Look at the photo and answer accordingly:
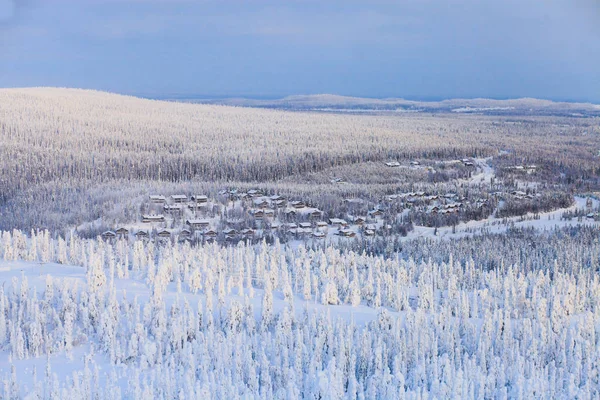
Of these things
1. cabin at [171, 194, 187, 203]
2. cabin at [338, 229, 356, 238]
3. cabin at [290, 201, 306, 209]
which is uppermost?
cabin at [171, 194, 187, 203]

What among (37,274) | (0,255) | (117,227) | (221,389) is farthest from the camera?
(117,227)

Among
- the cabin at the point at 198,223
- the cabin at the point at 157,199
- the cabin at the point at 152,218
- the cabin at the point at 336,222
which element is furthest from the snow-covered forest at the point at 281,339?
the cabin at the point at 157,199

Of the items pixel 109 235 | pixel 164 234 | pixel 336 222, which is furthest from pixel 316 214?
pixel 109 235

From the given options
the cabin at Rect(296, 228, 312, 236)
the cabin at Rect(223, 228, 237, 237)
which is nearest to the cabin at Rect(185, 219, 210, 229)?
the cabin at Rect(223, 228, 237, 237)

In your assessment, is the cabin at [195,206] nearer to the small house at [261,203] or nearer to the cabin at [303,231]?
the small house at [261,203]

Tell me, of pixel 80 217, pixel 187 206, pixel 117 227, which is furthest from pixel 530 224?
pixel 80 217

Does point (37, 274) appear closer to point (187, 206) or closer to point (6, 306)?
point (6, 306)

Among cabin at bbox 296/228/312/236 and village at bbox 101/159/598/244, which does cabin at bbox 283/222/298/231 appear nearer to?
village at bbox 101/159/598/244

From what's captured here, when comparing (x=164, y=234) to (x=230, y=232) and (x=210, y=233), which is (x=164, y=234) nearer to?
(x=210, y=233)
